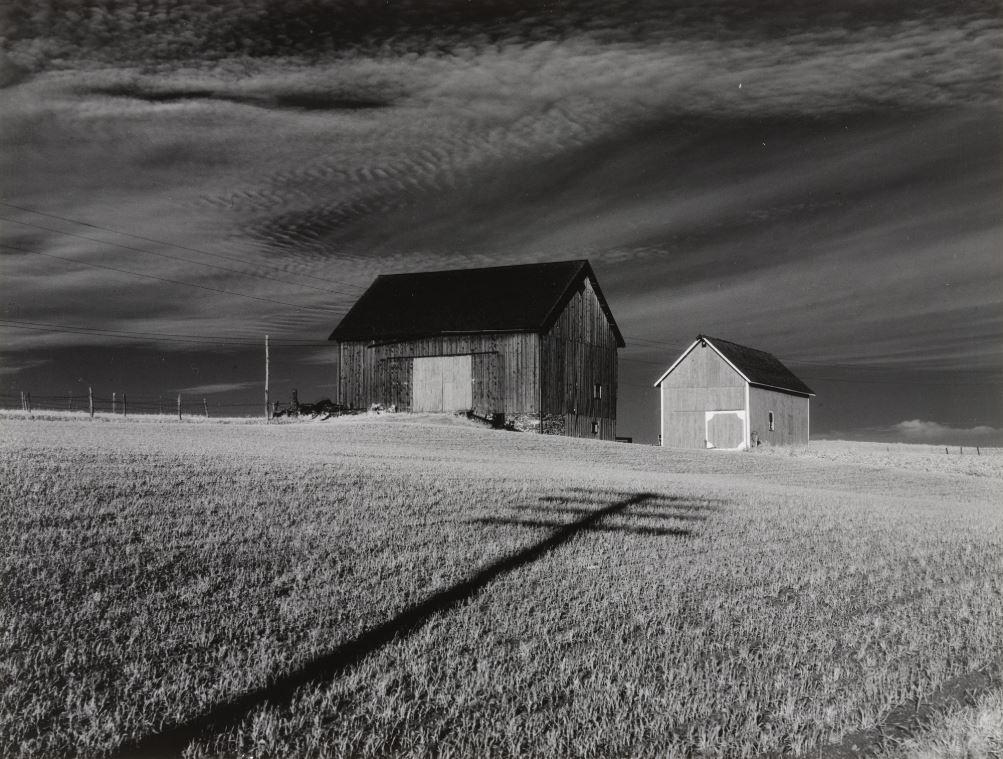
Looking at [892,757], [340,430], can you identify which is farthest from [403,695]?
[340,430]

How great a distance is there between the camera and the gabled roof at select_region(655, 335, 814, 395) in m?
42.5

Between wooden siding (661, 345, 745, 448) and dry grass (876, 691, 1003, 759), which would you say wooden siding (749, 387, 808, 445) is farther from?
dry grass (876, 691, 1003, 759)

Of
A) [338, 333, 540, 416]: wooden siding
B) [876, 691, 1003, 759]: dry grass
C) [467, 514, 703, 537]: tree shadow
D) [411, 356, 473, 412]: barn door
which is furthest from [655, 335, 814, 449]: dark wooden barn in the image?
[876, 691, 1003, 759]: dry grass

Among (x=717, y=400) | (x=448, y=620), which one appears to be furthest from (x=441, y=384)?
(x=448, y=620)

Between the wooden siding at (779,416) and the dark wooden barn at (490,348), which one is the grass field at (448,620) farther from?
the wooden siding at (779,416)

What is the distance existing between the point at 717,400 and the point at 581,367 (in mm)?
8253

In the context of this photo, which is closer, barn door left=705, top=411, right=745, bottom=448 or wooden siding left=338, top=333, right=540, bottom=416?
wooden siding left=338, top=333, right=540, bottom=416

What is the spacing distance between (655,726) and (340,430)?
1106 inches

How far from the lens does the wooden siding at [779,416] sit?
1663 inches

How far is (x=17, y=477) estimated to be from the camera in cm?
1155

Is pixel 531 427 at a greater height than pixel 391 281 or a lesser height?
lesser

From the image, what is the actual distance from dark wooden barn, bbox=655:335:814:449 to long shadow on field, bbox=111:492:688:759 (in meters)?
35.1

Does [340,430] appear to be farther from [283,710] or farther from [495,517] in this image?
[283,710]

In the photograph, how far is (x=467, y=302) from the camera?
132 ft
